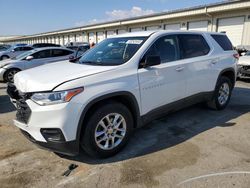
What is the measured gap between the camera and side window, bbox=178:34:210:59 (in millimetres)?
4314

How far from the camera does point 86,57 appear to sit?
4.25 meters

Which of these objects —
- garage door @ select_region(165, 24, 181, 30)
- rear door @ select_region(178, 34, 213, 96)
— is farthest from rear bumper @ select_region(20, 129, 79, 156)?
garage door @ select_region(165, 24, 181, 30)

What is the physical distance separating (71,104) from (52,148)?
65 cm

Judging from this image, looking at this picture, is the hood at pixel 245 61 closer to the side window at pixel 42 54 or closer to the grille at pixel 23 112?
the side window at pixel 42 54

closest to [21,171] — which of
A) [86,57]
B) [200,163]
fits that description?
[86,57]

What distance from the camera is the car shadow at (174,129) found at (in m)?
3.54

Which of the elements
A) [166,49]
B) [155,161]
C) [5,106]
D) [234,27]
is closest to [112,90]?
[155,161]

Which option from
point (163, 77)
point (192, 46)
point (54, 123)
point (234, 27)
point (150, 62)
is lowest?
point (54, 123)

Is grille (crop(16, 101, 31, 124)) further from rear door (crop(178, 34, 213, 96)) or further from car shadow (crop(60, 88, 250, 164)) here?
rear door (crop(178, 34, 213, 96))

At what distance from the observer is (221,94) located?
215 inches

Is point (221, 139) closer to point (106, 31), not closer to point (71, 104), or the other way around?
point (71, 104)

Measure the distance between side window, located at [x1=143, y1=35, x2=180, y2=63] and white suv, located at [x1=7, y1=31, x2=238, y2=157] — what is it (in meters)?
0.02

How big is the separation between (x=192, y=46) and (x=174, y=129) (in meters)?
1.69

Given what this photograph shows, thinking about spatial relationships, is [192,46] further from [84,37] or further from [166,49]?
[84,37]
